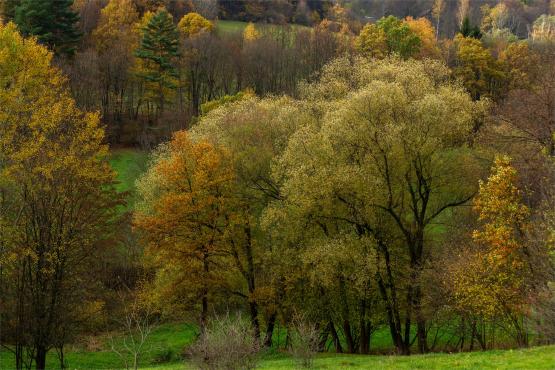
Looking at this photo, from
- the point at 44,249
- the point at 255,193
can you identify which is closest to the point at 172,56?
the point at 255,193

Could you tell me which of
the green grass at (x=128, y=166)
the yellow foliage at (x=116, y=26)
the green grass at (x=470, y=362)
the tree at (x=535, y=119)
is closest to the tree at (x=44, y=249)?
the green grass at (x=470, y=362)

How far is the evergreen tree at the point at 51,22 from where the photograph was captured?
63.6m

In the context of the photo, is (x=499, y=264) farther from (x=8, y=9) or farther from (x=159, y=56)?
(x=8, y=9)

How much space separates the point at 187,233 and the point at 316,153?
26.6ft

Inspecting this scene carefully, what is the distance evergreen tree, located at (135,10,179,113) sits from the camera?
68.4m

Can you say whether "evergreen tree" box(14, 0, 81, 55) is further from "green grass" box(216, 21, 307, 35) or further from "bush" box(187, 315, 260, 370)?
"bush" box(187, 315, 260, 370)

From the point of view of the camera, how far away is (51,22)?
6650 cm

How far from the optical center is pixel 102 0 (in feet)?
277

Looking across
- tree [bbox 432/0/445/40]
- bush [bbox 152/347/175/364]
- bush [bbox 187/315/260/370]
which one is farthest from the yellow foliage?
tree [bbox 432/0/445/40]

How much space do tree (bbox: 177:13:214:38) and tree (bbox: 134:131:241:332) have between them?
2032 inches

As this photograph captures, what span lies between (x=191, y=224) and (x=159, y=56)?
4325 centimetres

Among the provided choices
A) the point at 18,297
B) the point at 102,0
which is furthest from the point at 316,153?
the point at 102,0

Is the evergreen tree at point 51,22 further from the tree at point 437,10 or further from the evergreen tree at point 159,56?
the tree at point 437,10

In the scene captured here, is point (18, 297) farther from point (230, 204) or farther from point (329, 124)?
point (329, 124)
